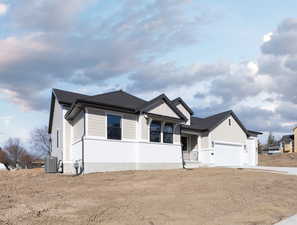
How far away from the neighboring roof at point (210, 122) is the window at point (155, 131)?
5.24m

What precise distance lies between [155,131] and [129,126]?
2.21 metres

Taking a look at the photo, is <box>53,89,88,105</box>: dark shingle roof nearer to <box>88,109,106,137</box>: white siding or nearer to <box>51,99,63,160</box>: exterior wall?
<box>51,99,63,160</box>: exterior wall

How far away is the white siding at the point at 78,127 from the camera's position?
1927 centimetres

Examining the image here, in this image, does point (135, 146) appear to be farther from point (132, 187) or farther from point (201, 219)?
point (201, 219)

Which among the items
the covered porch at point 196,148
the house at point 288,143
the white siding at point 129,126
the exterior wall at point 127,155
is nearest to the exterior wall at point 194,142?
the covered porch at point 196,148

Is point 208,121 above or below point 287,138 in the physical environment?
Answer: above

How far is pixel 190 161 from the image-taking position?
85.9ft

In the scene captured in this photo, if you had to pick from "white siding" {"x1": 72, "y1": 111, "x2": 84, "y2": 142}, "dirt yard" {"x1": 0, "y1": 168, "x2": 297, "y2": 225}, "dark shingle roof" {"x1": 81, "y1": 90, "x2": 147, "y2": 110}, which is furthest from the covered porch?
"dirt yard" {"x1": 0, "y1": 168, "x2": 297, "y2": 225}

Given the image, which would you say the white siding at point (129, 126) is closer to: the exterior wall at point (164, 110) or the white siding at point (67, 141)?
the exterior wall at point (164, 110)

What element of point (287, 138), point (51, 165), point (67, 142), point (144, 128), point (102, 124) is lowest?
point (51, 165)

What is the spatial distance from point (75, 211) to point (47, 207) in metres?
0.99

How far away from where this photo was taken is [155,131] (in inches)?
839

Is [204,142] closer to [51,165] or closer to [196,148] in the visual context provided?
[196,148]

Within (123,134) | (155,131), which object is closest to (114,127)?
(123,134)
